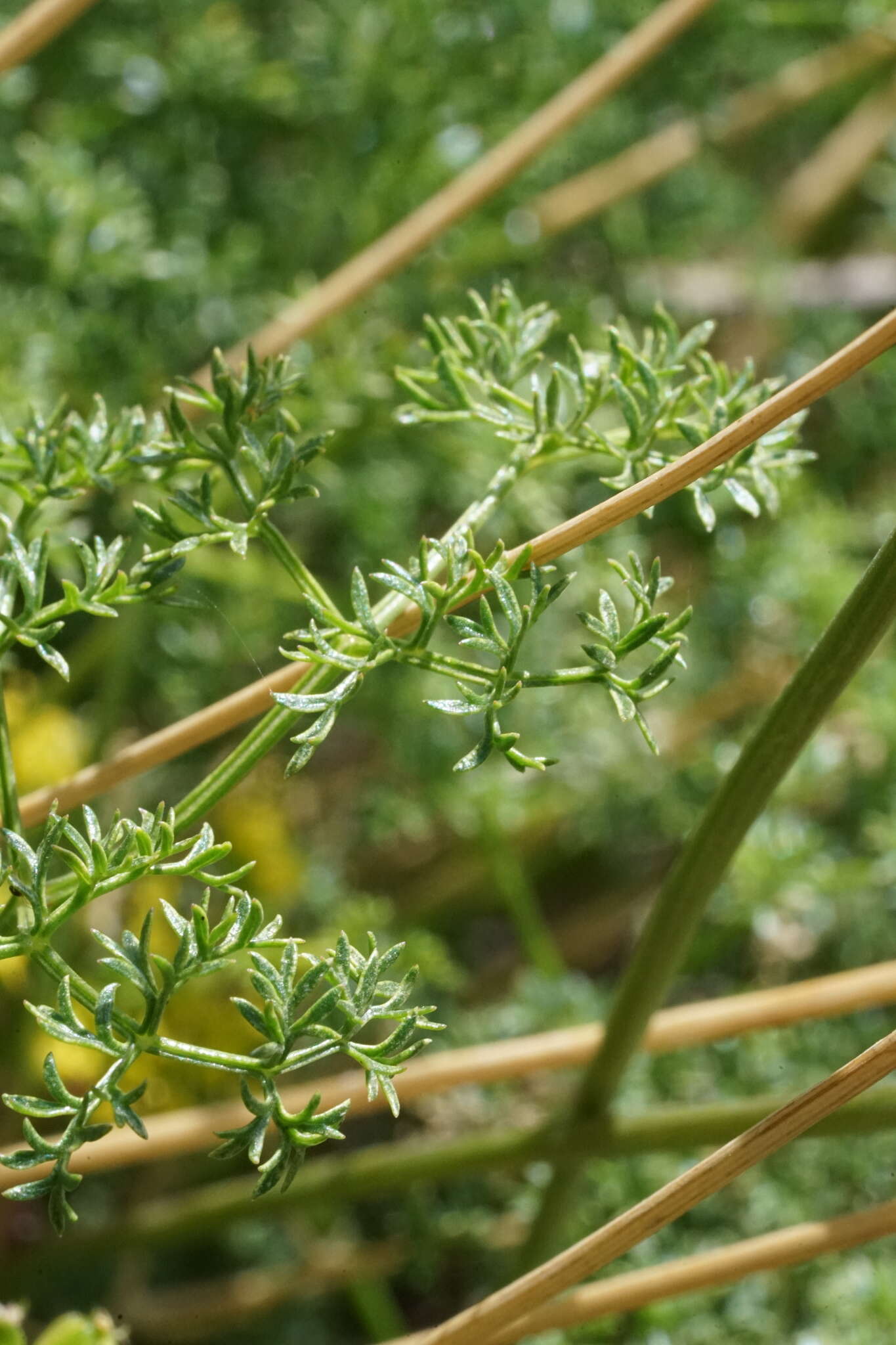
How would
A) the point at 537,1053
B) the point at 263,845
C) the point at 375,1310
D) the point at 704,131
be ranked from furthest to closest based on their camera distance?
the point at 704,131
the point at 263,845
the point at 375,1310
the point at 537,1053

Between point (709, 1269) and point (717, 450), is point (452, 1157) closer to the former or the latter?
point (709, 1269)

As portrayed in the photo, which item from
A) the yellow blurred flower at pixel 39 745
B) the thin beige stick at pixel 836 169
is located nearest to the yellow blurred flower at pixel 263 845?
the yellow blurred flower at pixel 39 745

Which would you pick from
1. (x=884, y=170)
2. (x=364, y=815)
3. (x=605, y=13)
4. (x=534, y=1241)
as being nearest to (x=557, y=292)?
(x=605, y=13)

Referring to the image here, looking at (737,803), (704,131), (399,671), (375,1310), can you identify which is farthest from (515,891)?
(704,131)

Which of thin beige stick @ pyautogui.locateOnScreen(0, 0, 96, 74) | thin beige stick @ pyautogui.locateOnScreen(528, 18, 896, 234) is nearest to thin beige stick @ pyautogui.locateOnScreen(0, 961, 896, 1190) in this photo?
thin beige stick @ pyautogui.locateOnScreen(0, 0, 96, 74)

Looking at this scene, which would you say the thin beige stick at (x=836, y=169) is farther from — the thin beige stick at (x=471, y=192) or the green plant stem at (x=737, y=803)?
the green plant stem at (x=737, y=803)
